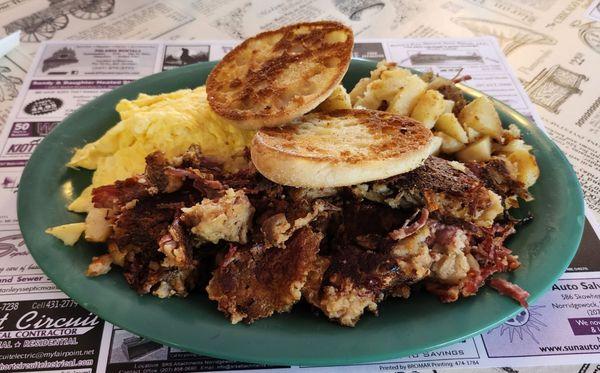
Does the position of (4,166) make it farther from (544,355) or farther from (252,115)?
(544,355)

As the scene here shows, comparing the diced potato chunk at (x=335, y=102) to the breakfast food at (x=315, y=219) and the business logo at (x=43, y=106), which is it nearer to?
the breakfast food at (x=315, y=219)

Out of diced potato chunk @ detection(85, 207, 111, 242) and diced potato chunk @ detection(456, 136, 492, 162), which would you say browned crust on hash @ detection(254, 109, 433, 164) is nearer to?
diced potato chunk @ detection(456, 136, 492, 162)

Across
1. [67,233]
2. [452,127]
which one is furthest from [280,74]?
[67,233]

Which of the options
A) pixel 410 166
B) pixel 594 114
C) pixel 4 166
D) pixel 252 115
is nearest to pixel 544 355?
pixel 410 166

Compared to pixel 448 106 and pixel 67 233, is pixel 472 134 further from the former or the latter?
pixel 67 233

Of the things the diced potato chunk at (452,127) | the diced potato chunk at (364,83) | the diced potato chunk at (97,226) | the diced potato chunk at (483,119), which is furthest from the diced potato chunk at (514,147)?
the diced potato chunk at (97,226)
